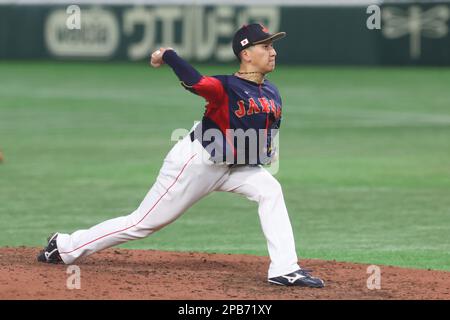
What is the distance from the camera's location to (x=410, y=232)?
1074cm

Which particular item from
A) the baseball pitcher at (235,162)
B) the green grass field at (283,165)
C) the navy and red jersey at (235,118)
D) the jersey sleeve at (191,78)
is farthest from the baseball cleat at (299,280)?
the green grass field at (283,165)

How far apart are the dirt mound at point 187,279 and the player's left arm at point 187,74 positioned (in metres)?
1.24

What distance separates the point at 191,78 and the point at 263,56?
60cm

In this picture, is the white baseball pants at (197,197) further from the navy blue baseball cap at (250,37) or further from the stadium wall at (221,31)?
the stadium wall at (221,31)

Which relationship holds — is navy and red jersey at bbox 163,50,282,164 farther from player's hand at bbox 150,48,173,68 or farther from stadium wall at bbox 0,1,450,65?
stadium wall at bbox 0,1,450,65

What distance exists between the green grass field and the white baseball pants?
1717 millimetres

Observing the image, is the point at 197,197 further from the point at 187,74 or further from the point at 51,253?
the point at 51,253

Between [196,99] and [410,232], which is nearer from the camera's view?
[410,232]

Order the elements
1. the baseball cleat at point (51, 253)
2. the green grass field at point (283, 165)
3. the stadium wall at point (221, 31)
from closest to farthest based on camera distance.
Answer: the baseball cleat at point (51, 253), the green grass field at point (283, 165), the stadium wall at point (221, 31)

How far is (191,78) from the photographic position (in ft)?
24.8

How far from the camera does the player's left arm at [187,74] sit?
755 centimetres
